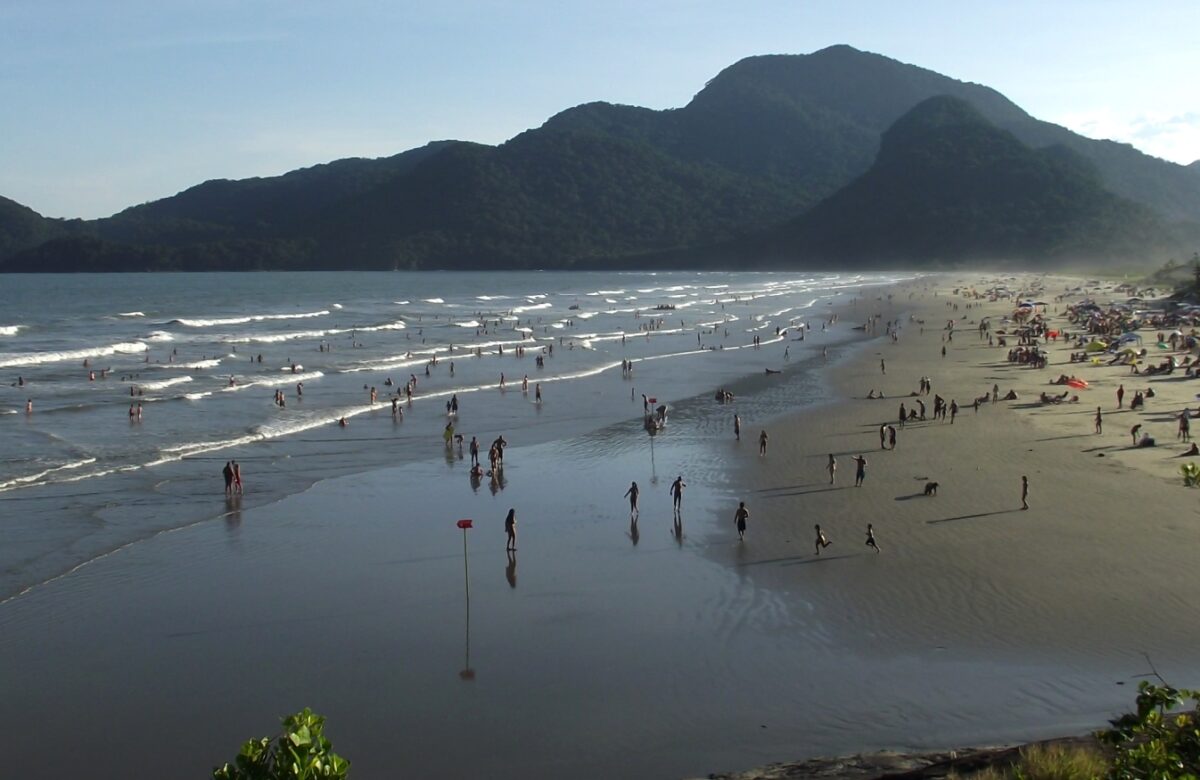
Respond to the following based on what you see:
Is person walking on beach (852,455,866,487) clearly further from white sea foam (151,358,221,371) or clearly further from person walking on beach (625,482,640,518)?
white sea foam (151,358,221,371)

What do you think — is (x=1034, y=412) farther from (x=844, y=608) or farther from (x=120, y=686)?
(x=120, y=686)

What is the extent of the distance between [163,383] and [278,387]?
4.92 m

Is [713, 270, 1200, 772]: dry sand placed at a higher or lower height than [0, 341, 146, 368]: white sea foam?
lower

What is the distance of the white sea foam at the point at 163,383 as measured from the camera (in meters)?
38.4

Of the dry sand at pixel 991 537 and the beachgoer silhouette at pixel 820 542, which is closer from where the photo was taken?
the dry sand at pixel 991 537

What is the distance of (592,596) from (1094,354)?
33873 mm

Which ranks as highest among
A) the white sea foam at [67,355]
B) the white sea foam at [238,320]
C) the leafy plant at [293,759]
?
the leafy plant at [293,759]

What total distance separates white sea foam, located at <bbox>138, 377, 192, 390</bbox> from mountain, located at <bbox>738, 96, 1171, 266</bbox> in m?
130

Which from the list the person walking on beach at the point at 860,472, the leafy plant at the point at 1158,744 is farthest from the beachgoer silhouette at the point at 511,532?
the leafy plant at the point at 1158,744

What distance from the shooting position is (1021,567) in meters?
15.8

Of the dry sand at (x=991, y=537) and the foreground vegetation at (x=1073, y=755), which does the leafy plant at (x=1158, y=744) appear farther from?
the dry sand at (x=991, y=537)

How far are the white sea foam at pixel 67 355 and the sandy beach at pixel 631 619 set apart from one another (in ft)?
105

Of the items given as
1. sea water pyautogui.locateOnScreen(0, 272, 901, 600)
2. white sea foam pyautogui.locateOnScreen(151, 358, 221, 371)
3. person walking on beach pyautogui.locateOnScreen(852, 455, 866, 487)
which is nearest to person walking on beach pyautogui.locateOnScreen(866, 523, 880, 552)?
person walking on beach pyautogui.locateOnScreen(852, 455, 866, 487)

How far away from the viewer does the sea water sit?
21391 millimetres
